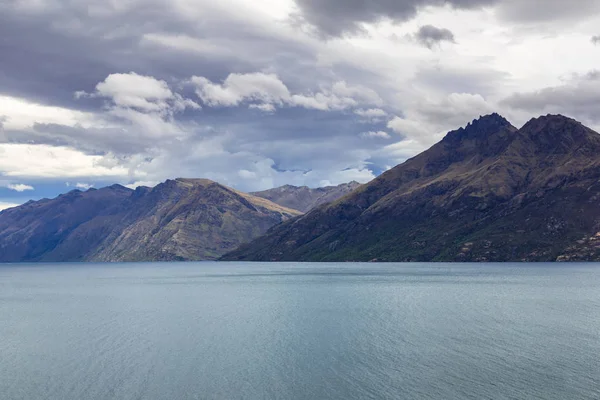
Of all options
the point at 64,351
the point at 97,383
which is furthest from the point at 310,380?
the point at 64,351

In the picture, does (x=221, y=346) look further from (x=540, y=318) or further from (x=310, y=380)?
(x=540, y=318)

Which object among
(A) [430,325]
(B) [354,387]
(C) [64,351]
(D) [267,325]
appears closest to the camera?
(B) [354,387]

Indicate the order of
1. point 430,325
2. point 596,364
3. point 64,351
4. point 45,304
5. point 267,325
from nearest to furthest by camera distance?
point 596,364, point 64,351, point 430,325, point 267,325, point 45,304

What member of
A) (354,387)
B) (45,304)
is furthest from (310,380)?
(45,304)

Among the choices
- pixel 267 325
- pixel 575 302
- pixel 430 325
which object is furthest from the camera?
pixel 575 302

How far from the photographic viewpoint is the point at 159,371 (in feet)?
271

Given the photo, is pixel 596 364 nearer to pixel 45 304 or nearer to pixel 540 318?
pixel 540 318

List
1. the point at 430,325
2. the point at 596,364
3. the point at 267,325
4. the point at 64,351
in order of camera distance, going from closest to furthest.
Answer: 1. the point at 596,364
2. the point at 64,351
3. the point at 430,325
4. the point at 267,325

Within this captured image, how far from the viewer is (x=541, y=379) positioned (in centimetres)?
7175

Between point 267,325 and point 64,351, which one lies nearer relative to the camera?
point 64,351

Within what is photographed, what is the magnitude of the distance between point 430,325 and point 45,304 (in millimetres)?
147419

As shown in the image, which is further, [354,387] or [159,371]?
[159,371]

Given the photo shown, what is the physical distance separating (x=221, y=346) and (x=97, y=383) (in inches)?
1215

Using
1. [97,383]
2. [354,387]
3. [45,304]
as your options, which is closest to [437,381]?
[354,387]
